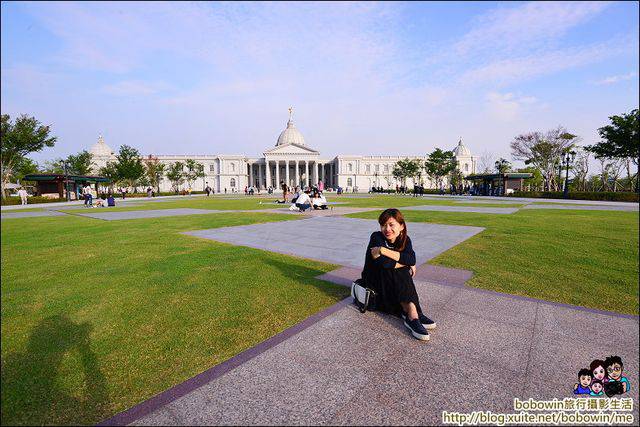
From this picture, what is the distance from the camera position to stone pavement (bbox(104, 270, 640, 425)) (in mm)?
2234

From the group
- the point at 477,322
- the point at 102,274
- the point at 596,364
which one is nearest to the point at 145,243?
the point at 102,274

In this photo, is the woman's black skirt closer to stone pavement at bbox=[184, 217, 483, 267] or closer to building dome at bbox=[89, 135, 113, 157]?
stone pavement at bbox=[184, 217, 483, 267]

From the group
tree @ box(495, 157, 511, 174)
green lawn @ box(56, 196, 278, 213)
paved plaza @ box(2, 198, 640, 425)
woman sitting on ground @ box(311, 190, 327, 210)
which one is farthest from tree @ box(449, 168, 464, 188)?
paved plaza @ box(2, 198, 640, 425)

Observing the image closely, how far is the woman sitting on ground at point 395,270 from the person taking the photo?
11.6 feet

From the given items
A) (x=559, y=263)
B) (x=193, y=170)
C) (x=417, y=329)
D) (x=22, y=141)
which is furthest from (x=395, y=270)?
(x=193, y=170)

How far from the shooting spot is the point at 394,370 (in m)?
2.72

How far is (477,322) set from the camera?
11.9 feet

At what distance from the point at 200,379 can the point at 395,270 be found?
226 cm

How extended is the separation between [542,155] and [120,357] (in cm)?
5239

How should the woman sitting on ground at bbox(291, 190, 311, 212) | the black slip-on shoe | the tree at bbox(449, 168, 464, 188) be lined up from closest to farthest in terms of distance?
the black slip-on shoe < the woman sitting on ground at bbox(291, 190, 311, 212) < the tree at bbox(449, 168, 464, 188)

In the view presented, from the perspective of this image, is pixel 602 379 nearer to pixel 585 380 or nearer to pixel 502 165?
pixel 585 380

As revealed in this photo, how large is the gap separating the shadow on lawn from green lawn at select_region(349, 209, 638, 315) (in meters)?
4.95

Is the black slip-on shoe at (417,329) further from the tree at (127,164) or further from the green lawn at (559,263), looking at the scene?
the tree at (127,164)

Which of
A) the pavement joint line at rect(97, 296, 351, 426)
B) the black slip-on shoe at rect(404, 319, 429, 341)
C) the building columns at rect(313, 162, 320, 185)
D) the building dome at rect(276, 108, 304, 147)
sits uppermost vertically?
the building dome at rect(276, 108, 304, 147)
